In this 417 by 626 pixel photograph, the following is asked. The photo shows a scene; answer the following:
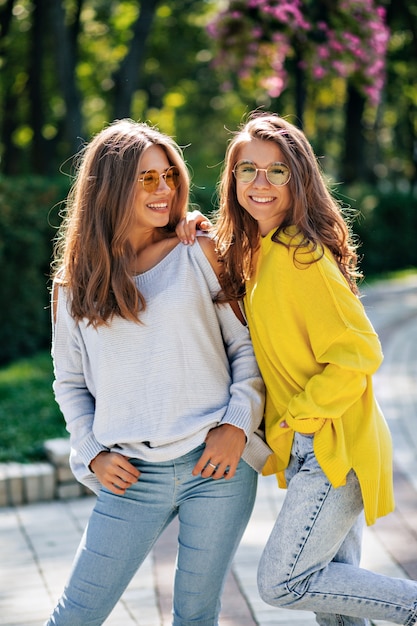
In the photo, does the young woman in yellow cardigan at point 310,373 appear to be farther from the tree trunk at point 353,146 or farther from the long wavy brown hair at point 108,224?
the tree trunk at point 353,146

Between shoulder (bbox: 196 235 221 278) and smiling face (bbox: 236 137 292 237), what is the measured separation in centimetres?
16

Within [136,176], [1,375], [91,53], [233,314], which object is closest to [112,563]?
[233,314]

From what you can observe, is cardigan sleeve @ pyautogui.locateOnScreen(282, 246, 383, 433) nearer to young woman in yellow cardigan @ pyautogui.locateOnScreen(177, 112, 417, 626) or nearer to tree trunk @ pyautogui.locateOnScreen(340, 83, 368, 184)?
young woman in yellow cardigan @ pyautogui.locateOnScreen(177, 112, 417, 626)

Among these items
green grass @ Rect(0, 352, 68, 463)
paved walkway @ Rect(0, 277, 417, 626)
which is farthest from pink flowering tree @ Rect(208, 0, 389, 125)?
paved walkway @ Rect(0, 277, 417, 626)

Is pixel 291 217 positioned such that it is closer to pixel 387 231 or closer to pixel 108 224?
pixel 108 224

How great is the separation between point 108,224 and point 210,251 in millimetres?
317

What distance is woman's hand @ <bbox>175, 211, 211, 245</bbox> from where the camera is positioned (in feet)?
8.99

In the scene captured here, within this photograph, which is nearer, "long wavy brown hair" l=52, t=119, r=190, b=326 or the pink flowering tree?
"long wavy brown hair" l=52, t=119, r=190, b=326

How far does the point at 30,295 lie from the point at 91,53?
47.6 feet

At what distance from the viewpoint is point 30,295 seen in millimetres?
9250

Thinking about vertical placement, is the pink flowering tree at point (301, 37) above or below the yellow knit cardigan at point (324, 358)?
above

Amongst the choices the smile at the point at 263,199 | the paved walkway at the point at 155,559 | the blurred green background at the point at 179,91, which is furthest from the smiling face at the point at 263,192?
the paved walkway at the point at 155,559

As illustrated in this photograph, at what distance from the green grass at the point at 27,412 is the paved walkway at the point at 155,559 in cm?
54

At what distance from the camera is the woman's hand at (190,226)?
2.74 metres
